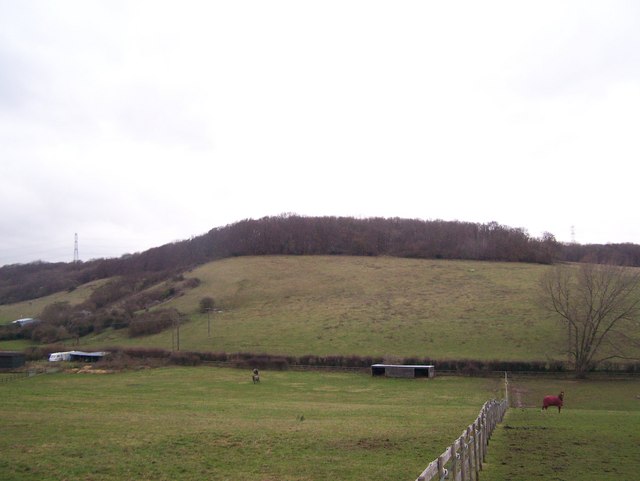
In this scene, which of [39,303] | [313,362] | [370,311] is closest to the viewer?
[313,362]

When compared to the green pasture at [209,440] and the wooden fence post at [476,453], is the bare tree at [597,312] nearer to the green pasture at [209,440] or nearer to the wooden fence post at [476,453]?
the green pasture at [209,440]

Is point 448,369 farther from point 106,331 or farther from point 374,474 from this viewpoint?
point 106,331

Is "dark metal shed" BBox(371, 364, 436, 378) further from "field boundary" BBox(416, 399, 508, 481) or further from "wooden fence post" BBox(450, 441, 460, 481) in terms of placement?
"wooden fence post" BBox(450, 441, 460, 481)

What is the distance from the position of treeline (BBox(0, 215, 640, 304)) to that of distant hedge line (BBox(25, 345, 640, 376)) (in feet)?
208

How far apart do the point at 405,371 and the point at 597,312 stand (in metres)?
23.6

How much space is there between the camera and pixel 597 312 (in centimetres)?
6481

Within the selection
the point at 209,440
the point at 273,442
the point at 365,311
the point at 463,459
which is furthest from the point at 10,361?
the point at 463,459

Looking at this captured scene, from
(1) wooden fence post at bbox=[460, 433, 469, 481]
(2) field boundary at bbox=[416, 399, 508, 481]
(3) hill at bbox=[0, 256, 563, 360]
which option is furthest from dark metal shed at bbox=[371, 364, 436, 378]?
(1) wooden fence post at bbox=[460, 433, 469, 481]

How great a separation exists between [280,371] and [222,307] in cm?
3601

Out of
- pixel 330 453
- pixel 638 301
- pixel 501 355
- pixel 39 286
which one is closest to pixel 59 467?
pixel 330 453

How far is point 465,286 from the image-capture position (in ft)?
326

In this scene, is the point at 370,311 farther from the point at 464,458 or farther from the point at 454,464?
the point at 454,464

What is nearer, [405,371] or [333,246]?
[405,371]

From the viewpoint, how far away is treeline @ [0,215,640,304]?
434 feet
